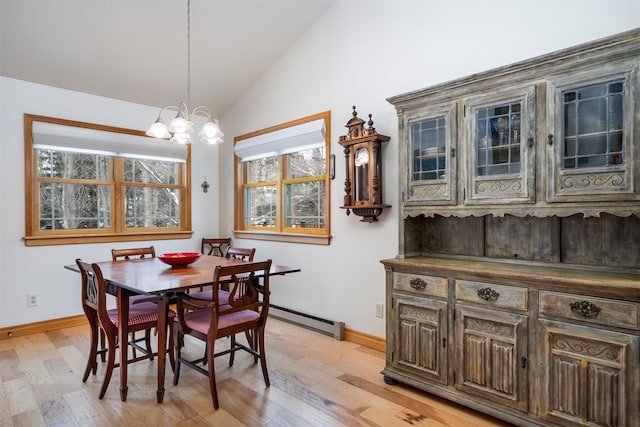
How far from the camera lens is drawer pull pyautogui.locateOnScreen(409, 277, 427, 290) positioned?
2.50m

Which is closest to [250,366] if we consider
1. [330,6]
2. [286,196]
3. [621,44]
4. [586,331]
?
[286,196]

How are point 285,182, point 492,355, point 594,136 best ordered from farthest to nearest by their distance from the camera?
point 285,182, point 492,355, point 594,136

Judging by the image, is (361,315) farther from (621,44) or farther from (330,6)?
(330,6)

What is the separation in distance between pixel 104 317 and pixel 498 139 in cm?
276

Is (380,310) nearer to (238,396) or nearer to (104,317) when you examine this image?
(238,396)

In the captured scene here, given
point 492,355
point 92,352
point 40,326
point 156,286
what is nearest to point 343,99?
point 156,286

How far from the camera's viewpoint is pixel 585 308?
6.12 feet

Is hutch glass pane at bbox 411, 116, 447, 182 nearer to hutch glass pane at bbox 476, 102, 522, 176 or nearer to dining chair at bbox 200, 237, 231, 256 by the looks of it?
hutch glass pane at bbox 476, 102, 522, 176

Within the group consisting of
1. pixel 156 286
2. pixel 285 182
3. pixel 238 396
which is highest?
pixel 285 182

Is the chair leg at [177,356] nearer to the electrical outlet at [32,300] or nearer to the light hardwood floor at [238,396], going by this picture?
the light hardwood floor at [238,396]

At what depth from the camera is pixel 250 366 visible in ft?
9.82

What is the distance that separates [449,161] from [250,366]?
217 centimetres

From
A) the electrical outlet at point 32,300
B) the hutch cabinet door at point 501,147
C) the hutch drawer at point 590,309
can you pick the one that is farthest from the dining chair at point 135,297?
the hutch drawer at point 590,309

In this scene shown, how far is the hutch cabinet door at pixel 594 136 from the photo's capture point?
1.84 metres
